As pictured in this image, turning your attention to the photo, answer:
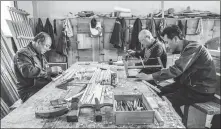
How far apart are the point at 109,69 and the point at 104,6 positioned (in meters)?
4.00

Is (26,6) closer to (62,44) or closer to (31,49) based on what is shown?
(62,44)

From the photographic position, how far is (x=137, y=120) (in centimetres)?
127

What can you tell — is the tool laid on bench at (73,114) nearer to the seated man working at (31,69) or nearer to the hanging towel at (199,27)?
the seated man working at (31,69)

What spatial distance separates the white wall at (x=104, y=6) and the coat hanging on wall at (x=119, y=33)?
1.01 metres

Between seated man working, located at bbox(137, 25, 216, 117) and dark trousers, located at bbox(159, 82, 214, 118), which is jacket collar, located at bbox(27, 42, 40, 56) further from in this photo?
dark trousers, located at bbox(159, 82, 214, 118)

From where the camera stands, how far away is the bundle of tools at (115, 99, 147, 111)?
4.72 feet

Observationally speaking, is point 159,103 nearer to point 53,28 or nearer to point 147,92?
point 147,92

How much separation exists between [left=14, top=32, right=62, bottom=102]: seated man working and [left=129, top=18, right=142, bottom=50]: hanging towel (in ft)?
12.1

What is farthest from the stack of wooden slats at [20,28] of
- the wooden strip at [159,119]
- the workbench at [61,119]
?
the wooden strip at [159,119]

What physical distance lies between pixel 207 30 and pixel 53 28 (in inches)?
217

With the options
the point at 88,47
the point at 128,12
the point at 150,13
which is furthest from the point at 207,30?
the point at 88,47

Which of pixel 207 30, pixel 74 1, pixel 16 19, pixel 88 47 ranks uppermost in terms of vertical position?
pixel 74 1

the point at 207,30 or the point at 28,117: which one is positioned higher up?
the point at 207,30

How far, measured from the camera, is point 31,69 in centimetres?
240
